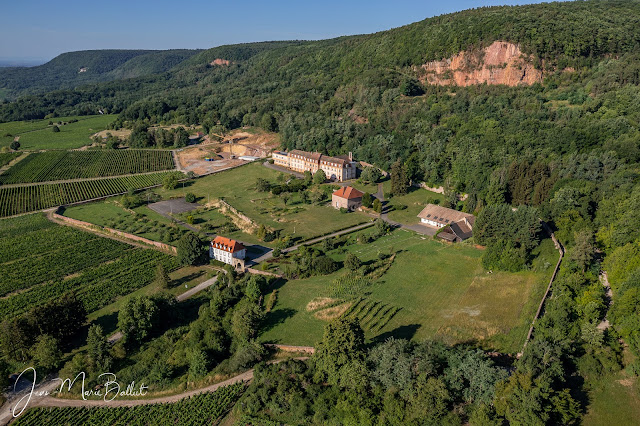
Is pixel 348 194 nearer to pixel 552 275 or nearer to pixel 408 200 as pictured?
pixel 408 200

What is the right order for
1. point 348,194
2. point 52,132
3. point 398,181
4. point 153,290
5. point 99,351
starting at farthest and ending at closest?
point 52,132 < point 398,181 < point 348,194 < point 153,290 < point 99,351

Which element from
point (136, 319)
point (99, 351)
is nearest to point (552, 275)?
point (136, 319)

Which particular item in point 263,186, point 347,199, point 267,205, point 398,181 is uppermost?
point 398,181

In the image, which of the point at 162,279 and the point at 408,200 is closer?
the point at 162,279

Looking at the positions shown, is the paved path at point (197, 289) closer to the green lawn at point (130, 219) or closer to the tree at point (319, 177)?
the green lawn at point (130, 219)

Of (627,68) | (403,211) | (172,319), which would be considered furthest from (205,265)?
(627,68)

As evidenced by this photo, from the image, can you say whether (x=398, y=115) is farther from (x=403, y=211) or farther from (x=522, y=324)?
(x=522, y=324)

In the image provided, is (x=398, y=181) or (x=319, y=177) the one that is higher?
(x=398, y=181)

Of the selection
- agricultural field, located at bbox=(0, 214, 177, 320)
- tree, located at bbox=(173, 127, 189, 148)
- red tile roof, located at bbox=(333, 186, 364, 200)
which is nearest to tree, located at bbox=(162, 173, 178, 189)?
agricultural field, located at bbox=(0, 214, 177, 320)
